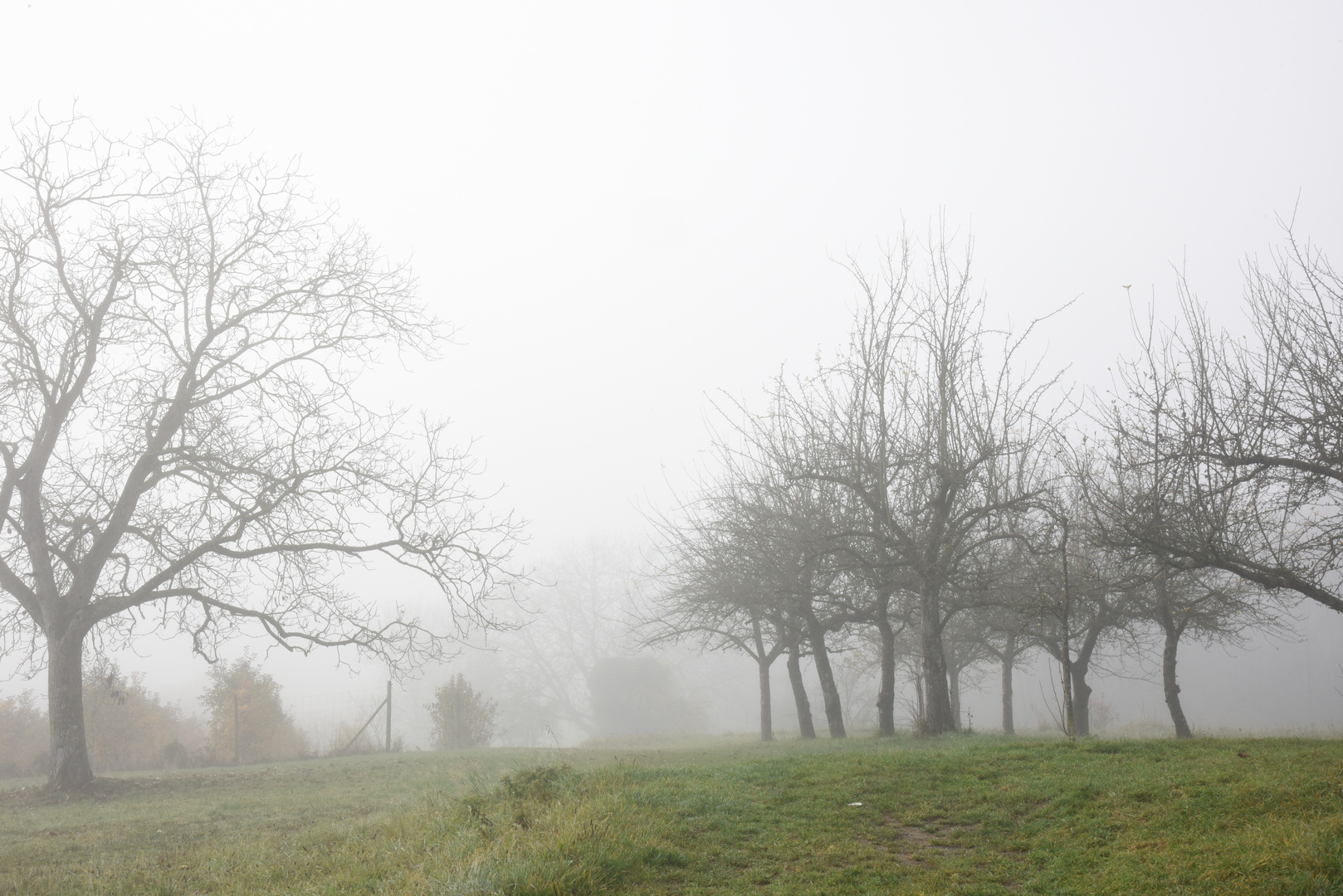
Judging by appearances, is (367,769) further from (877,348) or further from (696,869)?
(877,348)

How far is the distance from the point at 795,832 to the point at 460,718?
23.8m

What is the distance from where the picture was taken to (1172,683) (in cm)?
1464

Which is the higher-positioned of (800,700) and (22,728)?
(800,700)

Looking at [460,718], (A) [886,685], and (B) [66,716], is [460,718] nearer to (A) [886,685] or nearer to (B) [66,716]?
(B) [66,716]

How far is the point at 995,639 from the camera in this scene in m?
24.4

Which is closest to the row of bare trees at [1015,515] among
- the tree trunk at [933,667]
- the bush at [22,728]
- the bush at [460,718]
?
the tree trunk at [933,667]

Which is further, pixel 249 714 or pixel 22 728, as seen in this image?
pixel 22 728

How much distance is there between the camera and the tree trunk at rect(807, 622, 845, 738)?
17.9 metres

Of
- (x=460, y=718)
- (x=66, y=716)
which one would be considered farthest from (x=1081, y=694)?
(x=66, y=716)

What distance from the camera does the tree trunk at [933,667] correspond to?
47.7ft

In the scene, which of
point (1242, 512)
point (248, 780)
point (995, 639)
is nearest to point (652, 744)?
point (995, 639)

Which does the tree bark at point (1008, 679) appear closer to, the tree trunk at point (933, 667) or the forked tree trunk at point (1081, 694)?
the forked tree trunk at point (1081, 694)

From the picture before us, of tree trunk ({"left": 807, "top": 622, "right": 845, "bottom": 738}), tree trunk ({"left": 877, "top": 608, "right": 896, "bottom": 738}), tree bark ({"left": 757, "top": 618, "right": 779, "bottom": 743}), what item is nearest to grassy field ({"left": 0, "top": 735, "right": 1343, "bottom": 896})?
tree trunk ({"left": 877, "top": 608, "right": 896, "bottom": 738})

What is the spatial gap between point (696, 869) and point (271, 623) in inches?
453
